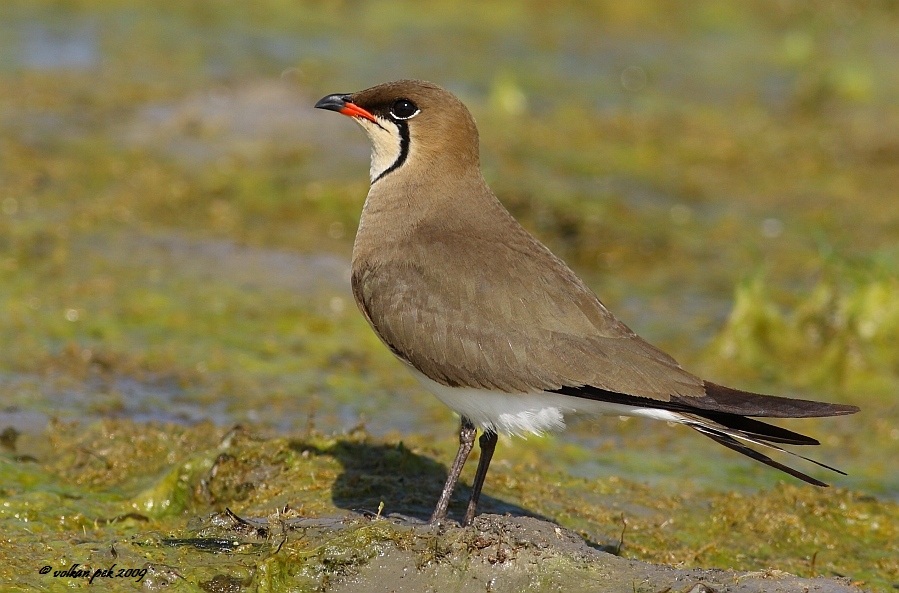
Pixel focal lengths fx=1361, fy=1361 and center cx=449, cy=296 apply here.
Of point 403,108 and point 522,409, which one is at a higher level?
point 403,108

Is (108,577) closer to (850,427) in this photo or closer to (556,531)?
(556,531)

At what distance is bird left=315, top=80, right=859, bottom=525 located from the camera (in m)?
4.79

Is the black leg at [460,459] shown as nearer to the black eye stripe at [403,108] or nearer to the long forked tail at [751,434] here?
the long forked tail at [751,434]

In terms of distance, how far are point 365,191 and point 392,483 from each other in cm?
461

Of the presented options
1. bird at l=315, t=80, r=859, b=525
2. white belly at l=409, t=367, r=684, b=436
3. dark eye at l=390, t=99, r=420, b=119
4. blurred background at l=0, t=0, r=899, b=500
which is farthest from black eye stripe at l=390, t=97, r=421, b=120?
blurred background at l=0, t=0, r=899, b=500

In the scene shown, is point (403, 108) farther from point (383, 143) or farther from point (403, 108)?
point (383, 143)

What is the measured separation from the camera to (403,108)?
573 centimetres

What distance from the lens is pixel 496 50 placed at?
15109mm

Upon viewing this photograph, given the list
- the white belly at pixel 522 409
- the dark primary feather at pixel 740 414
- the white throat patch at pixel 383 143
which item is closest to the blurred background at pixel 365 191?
the white throat patch at pixel 383 143

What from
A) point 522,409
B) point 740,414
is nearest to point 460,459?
point 522,409

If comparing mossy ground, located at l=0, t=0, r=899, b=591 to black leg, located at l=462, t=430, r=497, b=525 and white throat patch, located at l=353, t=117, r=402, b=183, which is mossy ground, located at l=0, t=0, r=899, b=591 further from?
white throat patch, located at l=353, t=117, r=402, b=183

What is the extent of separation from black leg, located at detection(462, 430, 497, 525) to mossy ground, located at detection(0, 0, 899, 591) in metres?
0.46

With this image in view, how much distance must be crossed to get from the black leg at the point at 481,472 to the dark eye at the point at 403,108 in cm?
140

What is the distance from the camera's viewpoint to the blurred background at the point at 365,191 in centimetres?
741
